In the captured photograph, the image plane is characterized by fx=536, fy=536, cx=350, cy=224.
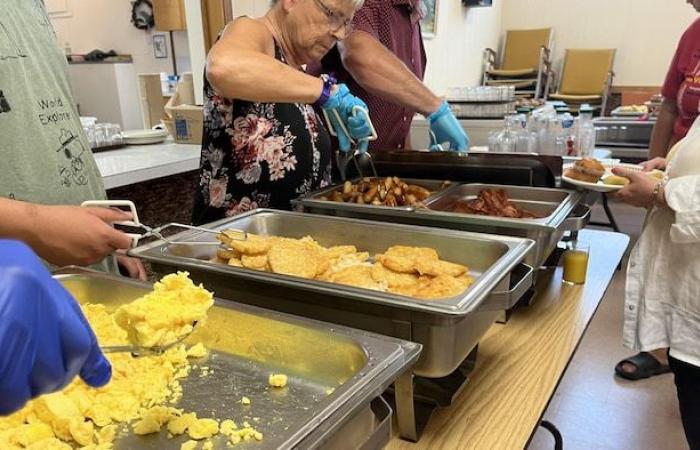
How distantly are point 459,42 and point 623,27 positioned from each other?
2124 mm

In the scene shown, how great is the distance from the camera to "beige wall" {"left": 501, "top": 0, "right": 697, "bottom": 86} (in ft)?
20.0

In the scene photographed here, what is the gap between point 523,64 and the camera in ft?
22.1

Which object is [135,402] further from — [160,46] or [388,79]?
[160,46]

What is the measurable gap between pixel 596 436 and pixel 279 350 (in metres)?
1.71

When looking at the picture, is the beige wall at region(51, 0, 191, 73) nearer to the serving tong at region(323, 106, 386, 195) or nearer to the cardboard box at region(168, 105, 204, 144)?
the cardboard box at region(168, 105, 204, 144)

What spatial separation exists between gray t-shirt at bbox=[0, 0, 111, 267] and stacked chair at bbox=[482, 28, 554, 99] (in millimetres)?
6079

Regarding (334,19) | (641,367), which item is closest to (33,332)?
(334,19)

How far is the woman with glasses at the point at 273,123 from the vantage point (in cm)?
130

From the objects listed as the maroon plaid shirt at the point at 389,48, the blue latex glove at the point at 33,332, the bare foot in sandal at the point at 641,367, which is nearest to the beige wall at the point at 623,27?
the bare foot in sandal at the point at 641,367

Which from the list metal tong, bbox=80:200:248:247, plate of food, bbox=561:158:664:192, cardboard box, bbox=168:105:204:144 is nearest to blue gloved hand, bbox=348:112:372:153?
metal tong, bbox=80:200:248:247

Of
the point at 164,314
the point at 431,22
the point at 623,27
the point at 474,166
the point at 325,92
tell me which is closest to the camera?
the point at 164,314

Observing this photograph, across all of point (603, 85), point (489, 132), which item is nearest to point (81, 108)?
point (489, 132)

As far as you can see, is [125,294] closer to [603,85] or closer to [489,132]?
[489,132]

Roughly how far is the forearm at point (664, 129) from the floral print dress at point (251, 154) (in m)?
1.86
